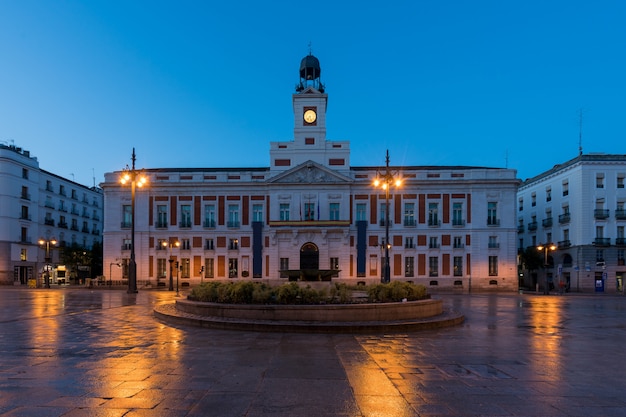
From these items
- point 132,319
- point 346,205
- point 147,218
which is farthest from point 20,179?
point 132,319

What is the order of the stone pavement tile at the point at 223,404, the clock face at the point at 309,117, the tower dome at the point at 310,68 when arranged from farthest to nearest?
the tower dome at the point at 310,68 < the clock face at the point at 309,117 < the stone pavement tile at the point at 223,404

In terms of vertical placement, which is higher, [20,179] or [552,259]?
[20,179]

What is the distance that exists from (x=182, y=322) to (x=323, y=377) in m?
8.92

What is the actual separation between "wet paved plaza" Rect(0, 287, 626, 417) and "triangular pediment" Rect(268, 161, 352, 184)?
139 ft

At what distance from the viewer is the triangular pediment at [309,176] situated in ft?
186

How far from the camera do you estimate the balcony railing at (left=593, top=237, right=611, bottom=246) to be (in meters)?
55.0

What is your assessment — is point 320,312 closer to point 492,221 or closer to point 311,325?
point 311,325

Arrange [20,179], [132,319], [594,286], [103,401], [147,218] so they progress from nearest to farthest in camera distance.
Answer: [103,401] < [132,319] < [594,286] < [147,218] < [20,179]

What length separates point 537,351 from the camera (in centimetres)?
1173

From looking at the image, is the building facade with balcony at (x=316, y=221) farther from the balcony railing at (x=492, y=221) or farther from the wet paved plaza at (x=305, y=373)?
the wet paved plaza at (x=305, y=373)

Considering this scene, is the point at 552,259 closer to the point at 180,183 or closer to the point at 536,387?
the point at 180,183

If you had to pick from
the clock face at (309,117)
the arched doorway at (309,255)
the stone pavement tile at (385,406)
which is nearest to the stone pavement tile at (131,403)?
the stone pavement tile at (385,406)

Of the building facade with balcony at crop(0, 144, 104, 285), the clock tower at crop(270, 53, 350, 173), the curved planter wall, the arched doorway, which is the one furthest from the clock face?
the curved planter wall

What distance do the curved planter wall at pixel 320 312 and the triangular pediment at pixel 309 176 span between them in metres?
40.6
